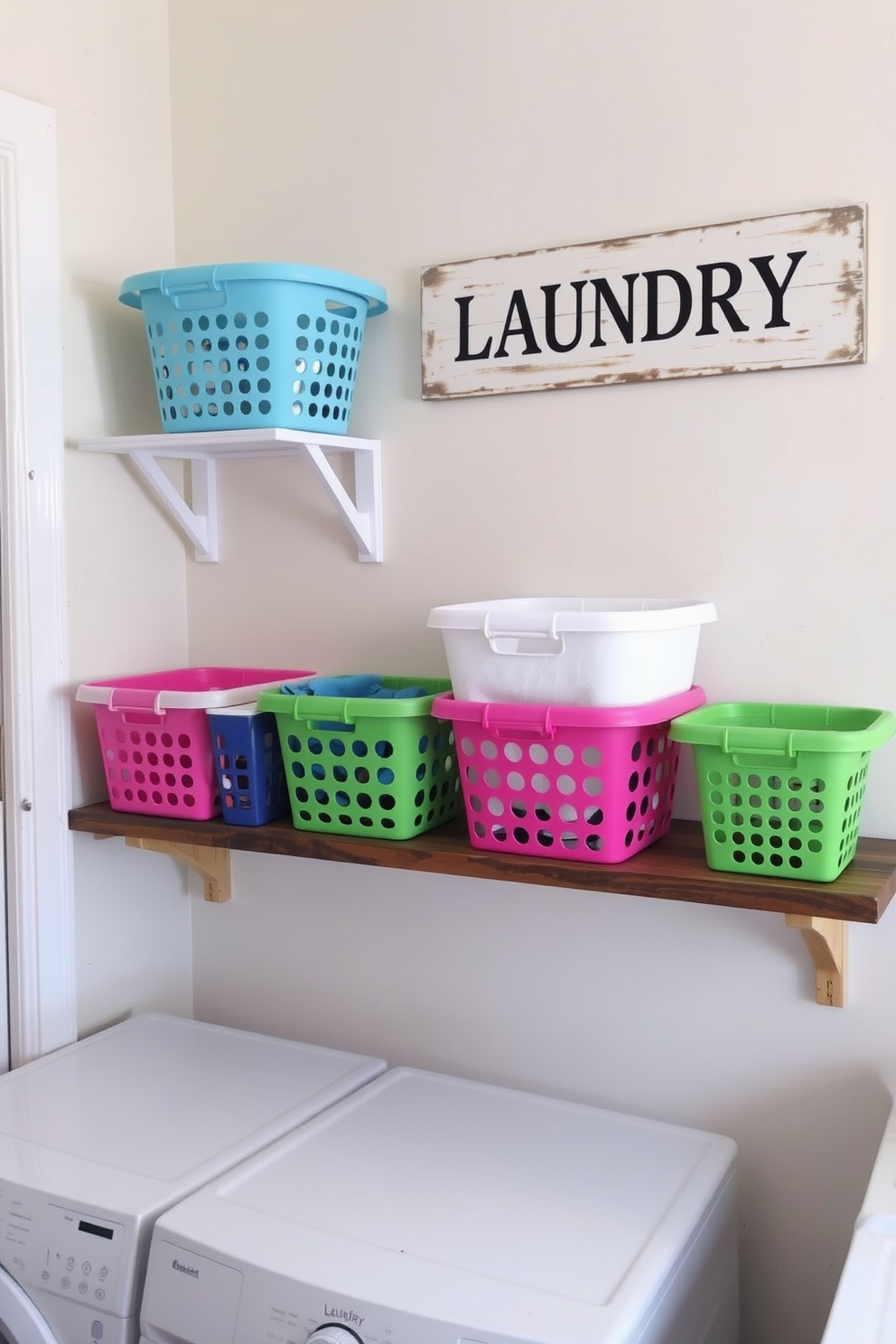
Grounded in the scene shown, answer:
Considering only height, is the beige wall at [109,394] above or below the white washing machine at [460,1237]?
above

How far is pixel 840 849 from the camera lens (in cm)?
149

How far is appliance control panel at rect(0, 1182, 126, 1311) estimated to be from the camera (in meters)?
1.50

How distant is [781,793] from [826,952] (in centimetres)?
30

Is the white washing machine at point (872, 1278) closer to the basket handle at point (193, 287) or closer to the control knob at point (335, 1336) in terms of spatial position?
the control knob at point (335, 1336)

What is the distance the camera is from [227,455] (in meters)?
2.13

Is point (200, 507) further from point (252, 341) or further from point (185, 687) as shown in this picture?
point (252, 341)

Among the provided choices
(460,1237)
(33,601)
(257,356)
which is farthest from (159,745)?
(460,1237)

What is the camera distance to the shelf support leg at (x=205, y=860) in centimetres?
200

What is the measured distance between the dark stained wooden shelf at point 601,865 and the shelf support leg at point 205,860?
0.06 metres

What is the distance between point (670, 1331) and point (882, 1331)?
308 mm

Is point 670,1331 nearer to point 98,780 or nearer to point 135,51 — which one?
point 98,780

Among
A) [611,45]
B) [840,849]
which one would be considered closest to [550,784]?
[840,849]

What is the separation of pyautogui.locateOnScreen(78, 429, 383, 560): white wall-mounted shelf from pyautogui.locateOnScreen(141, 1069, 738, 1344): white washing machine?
94 cm

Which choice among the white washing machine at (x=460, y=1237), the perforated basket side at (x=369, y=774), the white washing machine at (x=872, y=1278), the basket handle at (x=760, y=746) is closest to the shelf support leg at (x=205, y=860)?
the perforated basket side at (x=369, y=774)
